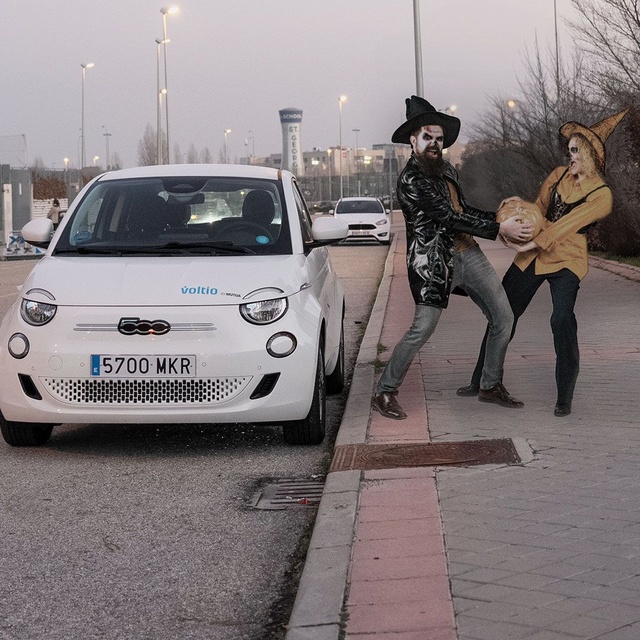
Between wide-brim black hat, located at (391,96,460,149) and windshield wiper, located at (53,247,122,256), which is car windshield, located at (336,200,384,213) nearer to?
wide-brim black hat, located at (391,96,460,149)

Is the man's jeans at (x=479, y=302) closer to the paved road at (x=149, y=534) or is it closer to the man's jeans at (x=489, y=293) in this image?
the man's jeans at (x=489, y=293)

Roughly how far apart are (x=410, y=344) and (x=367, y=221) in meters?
30.5

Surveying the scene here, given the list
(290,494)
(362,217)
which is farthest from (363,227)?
(290,494)

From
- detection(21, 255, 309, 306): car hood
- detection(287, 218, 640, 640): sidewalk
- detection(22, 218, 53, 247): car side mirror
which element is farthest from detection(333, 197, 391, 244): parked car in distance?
detection(21, 255, 309, 306): car hood

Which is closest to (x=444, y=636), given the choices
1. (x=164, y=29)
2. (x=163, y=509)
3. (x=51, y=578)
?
(x=51, y=578)

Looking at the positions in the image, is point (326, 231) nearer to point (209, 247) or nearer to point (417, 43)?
point (209, 247)

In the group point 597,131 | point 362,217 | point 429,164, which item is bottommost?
point 362,217

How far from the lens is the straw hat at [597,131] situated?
284 inches

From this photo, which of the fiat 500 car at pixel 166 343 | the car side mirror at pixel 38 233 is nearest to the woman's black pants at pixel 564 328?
the fiat 500 car at pixel 166 343

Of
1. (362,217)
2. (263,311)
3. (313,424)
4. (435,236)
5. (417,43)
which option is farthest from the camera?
(362,217)

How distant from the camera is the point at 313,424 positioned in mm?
7016

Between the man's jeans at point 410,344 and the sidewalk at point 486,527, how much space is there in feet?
0.78

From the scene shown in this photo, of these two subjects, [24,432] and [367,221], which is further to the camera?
[367,221]

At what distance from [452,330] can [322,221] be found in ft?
15.1
